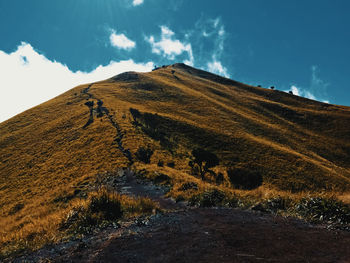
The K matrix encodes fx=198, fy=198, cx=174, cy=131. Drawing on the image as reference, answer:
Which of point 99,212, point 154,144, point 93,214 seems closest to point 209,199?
point 99,212

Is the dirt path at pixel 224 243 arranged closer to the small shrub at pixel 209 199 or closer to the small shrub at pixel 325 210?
the small shrub at pixel 325 210

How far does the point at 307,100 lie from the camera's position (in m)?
122

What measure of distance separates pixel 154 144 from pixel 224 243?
130ft

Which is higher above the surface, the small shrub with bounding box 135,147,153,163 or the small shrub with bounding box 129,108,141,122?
the small shrub with bounding box 129,108,141,122

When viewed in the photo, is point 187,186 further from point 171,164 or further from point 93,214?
point 171,164

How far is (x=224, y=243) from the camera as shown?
5.94 meters

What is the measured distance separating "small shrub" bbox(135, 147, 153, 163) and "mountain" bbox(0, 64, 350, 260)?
18cm

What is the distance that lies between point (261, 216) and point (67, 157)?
4363 centimetres

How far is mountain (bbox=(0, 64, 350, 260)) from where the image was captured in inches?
1144

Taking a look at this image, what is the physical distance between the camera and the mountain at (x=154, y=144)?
95.3ft

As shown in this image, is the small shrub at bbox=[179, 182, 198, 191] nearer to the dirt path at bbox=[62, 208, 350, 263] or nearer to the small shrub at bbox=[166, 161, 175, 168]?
the dirt path at bbox=[62, 208, 350, 263]

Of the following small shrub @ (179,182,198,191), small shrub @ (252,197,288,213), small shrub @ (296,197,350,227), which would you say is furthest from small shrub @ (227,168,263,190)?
small shrub @ (296,197,350,227)

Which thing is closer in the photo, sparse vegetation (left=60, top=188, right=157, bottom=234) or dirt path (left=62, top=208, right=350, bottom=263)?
dirt path (left=62, top=208, right=350, bottom=263)

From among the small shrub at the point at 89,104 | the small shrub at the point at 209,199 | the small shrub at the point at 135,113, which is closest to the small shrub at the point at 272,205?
the small shrub at the point at 209,199
